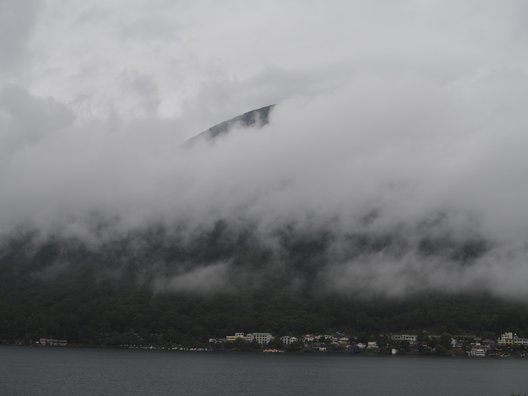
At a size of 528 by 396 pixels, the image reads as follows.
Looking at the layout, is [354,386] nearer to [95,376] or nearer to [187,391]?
[187,391]

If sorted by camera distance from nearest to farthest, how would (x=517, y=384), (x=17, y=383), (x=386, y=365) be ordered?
(x=17, y=383)
(x=517, y=384)
(x=386, y=365)

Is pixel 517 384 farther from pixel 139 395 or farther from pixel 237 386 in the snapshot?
pixel 139 395

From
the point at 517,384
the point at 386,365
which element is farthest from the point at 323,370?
the point at 517,384

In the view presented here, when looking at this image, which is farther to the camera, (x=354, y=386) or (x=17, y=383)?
(x=354, y=386)

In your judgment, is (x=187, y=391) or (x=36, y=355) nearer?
(x=187, y=391)

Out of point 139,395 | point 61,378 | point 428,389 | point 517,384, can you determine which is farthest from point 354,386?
point 61,378

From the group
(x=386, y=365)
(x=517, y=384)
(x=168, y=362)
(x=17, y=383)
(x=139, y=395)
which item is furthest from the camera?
(x=386, y=365)
